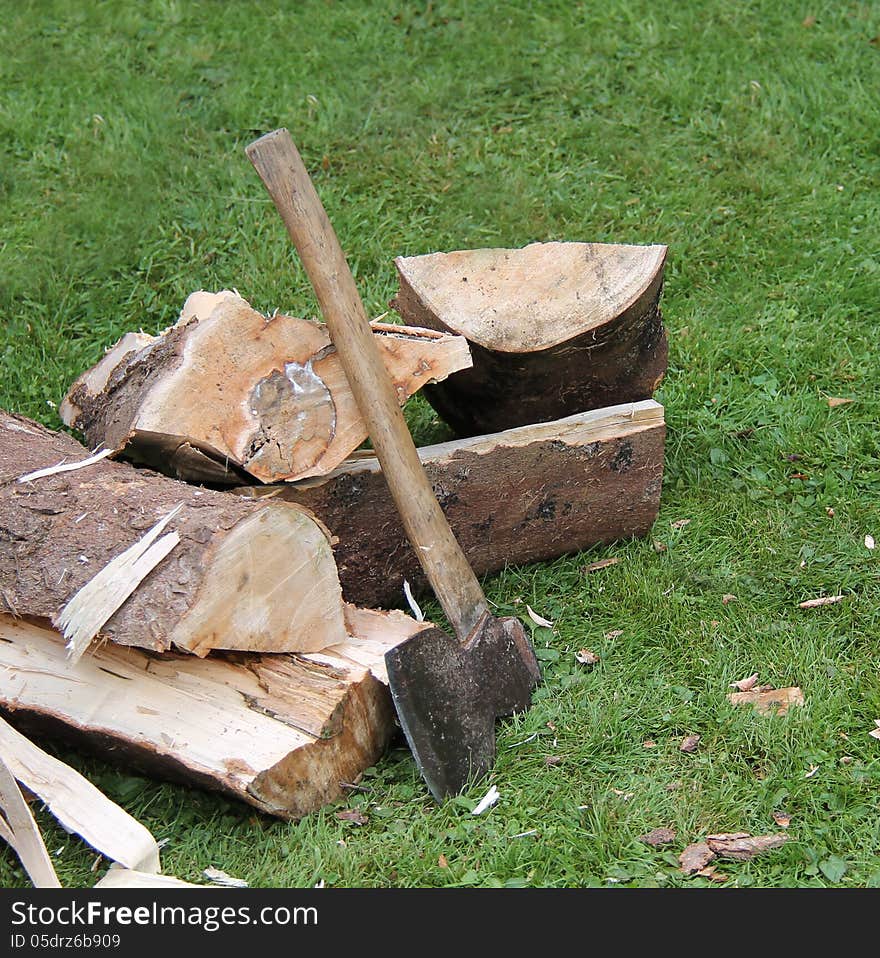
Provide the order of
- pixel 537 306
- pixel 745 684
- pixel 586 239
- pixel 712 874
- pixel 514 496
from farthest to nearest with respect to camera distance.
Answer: pixel 586 239
pixel 514 496
pixel 537 306
pixel 745 684
pixel 712 874

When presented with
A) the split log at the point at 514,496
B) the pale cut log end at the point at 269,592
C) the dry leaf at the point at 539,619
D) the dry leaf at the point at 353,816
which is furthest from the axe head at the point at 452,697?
the split log at the point at 514,496

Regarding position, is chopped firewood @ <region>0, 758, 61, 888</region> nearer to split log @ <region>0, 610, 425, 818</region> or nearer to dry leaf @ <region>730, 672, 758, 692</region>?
split log @ <region>0, 610, 425, 818</region>

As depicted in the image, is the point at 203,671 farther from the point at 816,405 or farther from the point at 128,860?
the point at 816,405

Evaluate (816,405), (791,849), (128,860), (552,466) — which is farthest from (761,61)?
(128,860)

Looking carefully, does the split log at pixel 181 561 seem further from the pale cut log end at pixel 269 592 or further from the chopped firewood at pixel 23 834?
the chopped firewood at pixel 23 834

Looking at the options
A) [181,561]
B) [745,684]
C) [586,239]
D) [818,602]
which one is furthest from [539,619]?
[586,239]

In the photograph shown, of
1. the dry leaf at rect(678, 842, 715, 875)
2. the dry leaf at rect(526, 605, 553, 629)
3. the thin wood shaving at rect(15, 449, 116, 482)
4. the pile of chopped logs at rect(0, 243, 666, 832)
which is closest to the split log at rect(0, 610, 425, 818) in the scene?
the pile of chopped logs at rect(0, 243, 666, 832)

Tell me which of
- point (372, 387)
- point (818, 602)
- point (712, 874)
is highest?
point (372, 387)

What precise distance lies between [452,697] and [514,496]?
0.96m

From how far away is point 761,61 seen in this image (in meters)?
6.31

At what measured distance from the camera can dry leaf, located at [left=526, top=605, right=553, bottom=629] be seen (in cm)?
365

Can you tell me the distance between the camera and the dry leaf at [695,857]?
2.69 m

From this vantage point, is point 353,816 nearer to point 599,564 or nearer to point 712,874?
point 712,874

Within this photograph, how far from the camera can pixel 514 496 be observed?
3.78 meters
